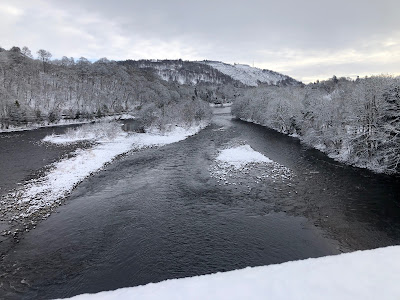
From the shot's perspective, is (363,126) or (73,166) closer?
(73,166)

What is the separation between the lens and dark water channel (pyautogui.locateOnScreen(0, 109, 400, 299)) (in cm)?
1100

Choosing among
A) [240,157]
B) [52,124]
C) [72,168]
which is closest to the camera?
[72,168]

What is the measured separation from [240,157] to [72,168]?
1842 cm

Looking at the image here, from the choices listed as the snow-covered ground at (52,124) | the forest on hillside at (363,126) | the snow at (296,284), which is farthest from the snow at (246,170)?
the snow-covered ground at (52,124)

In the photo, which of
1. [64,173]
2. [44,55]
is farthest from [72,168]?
[44,55]

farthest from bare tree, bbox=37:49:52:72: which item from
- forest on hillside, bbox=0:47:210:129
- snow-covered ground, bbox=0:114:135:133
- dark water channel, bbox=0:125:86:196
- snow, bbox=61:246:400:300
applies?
snow, bbox=61:246:400:300

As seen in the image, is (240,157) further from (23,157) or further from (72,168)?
(23,157)

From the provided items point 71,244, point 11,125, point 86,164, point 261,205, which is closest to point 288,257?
point 261,205

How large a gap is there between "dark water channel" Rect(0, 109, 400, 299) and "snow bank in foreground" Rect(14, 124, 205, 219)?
1.30 meters

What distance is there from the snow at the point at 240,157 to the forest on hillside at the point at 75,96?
2190cm

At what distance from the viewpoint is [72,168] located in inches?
992

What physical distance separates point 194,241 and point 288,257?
4771 mm

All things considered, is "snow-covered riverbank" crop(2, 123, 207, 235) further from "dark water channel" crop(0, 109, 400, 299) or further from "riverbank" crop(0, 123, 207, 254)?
"dark water channel" crop(0, 109, 400, 299)

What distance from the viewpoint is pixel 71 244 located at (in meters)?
12.9
